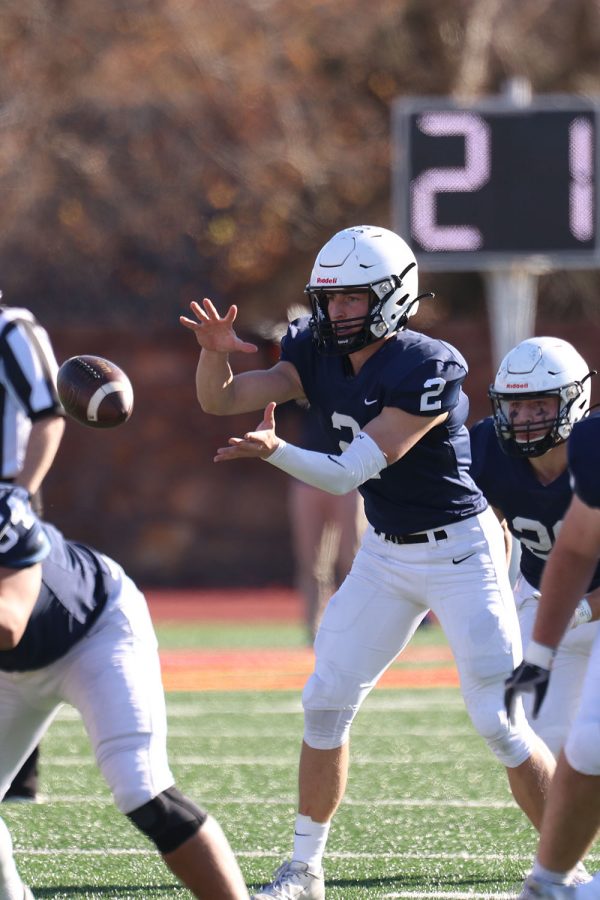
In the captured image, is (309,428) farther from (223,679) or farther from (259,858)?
(259,858)

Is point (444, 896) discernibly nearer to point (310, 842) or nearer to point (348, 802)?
point (310, 842)

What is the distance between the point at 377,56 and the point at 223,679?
10.9 m

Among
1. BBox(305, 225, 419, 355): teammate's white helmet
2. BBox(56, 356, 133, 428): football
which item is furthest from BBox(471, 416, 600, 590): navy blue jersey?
BBox(56, 356, 133, 428): football

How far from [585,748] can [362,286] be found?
166cm

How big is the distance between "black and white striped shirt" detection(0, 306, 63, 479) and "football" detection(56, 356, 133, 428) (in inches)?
9.5

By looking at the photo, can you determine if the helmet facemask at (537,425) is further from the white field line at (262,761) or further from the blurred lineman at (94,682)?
the white field line at (262,761)

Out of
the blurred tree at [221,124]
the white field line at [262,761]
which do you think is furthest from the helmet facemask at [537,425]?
the blurred tree at [221,124]

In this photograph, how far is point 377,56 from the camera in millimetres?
18438

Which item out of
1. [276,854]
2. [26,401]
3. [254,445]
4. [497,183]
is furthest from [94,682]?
[497,183]

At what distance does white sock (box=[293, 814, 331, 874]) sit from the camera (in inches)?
177

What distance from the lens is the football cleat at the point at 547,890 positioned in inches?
136

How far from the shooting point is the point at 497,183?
10742mm

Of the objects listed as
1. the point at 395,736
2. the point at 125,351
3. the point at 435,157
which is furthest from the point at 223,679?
the point at 125,351

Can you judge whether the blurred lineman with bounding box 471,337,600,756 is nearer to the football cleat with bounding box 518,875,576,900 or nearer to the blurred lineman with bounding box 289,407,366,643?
the football cleat with bounding box 518,875,576,900
